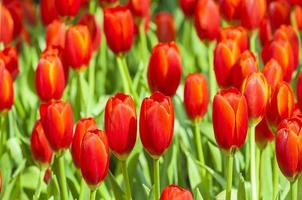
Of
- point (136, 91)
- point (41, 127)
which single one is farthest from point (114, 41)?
point (41, 127)

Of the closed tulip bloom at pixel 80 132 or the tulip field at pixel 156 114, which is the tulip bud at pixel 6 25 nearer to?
Answer: the tulip field at pixel 156 114

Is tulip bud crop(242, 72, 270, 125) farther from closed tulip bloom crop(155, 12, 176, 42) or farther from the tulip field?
closed tulip bloom crop(155, 12, 176, 42)

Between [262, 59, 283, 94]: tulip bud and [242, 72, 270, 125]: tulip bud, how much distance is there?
0.16 m

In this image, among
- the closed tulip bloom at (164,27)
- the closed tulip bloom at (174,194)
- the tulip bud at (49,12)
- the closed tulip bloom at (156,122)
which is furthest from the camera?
the closed tulip bloom at (164,27)

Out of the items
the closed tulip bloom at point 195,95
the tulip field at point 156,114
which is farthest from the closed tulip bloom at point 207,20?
the closed tulip bloom at point 195,95

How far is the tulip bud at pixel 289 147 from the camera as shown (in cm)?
155

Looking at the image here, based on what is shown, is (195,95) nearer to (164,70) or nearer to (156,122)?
(164,70)

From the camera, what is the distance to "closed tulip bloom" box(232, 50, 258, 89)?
6.07ft

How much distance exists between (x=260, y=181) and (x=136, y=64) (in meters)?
1.13

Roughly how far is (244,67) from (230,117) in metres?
0.27

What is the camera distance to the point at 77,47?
215cm

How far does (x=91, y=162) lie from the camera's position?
1590 mm

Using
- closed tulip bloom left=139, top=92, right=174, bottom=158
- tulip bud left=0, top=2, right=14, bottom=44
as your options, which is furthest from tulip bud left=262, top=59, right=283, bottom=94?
tulip bud left=0, top=2, right=14, bottom=44

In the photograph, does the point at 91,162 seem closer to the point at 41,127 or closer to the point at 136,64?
the point at 41,127
